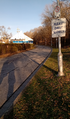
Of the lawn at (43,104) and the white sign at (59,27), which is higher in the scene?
the white sign at (59,27)

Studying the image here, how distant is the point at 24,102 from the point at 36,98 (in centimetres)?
41

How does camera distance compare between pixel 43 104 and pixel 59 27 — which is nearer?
pixel 43 104

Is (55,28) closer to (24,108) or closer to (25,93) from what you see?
(25,93)

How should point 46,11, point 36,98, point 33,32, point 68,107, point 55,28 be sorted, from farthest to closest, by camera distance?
point 33,32, point 46,11, point 55,28, point 36,98, point 68,107

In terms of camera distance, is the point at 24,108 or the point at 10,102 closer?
the point at 24,108

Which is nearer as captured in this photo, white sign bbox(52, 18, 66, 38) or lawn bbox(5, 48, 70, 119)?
lawn bbox(5, 48, 70, 119)

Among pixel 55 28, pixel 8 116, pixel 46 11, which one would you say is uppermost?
pixel 46 11

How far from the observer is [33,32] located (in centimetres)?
9919

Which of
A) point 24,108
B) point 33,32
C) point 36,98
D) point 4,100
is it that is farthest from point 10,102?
point 33,32

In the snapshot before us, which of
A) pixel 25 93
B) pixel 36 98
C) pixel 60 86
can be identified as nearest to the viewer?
pixel 36 98

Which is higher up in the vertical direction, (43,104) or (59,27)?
(59,27)

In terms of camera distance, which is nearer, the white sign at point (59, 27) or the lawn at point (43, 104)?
the lawn at point (43, 104)

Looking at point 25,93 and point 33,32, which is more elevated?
point 33,32

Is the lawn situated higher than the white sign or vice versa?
the white sign
